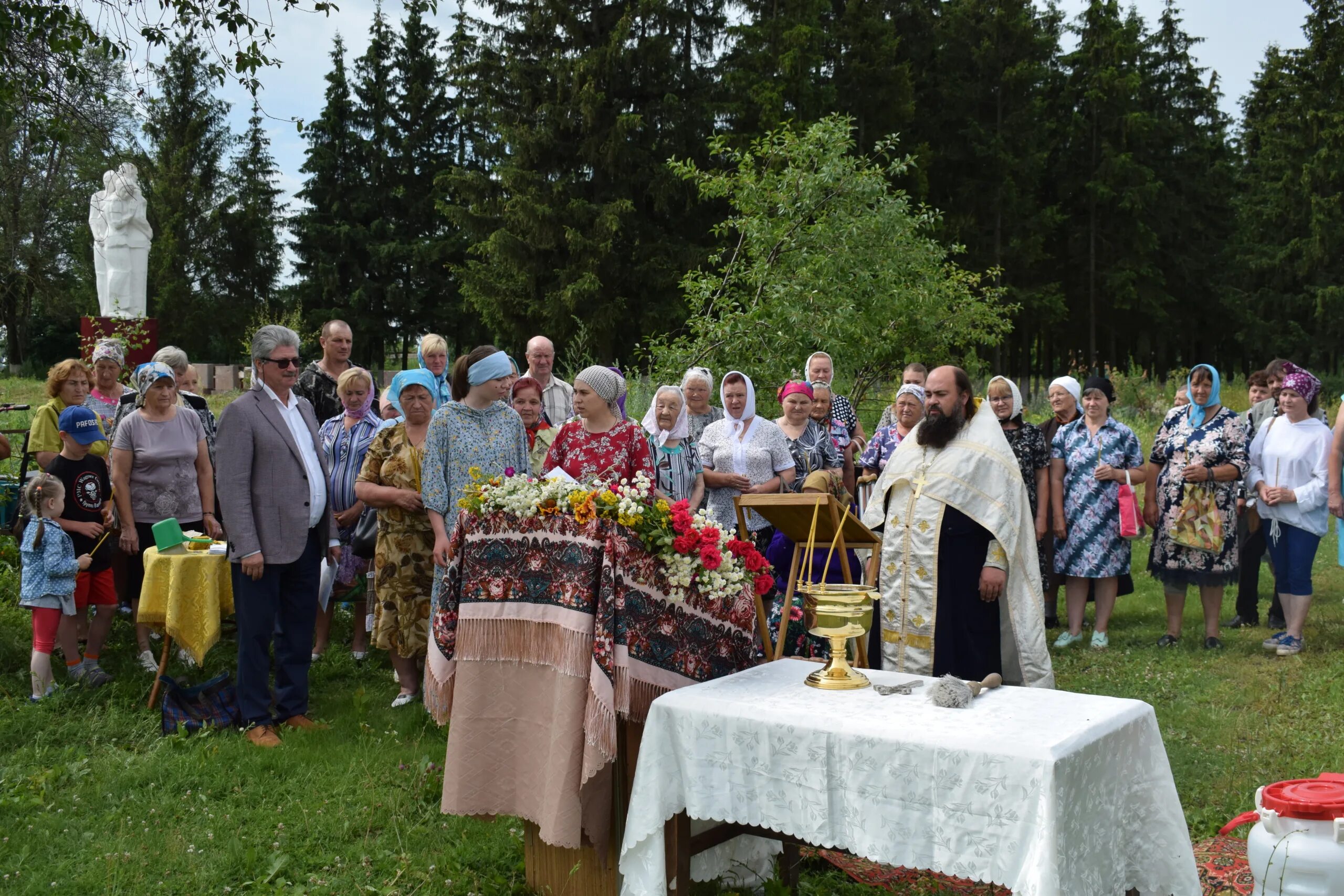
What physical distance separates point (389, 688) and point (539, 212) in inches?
896

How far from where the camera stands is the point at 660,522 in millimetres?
3730

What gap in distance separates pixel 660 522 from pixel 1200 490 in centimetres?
577

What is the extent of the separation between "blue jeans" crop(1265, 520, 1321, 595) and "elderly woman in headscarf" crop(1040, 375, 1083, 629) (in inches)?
58.2

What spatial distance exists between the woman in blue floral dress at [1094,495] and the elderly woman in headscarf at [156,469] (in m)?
5.85

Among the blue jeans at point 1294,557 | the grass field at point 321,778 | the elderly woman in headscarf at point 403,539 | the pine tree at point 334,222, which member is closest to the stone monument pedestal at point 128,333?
the grass field at point 321,778

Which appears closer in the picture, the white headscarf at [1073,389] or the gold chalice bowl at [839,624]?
the gold chalice bowl at [839,624]

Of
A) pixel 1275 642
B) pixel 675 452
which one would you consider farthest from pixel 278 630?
pixel 1275 642

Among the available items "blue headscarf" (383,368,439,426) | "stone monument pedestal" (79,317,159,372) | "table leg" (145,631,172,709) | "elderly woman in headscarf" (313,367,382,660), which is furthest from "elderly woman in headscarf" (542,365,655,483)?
"stone monument pedestal" (79,317,159,372)

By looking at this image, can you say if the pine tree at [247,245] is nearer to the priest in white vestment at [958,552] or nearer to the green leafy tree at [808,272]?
the green leafy tree at [808,272]

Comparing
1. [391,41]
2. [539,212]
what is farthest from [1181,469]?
[391,41]

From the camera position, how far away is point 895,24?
3553cm

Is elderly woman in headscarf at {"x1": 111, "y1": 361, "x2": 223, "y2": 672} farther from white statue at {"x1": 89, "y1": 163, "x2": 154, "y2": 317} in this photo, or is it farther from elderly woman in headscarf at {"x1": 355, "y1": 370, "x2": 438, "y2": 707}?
white statue at {"x1": 89, "y1": 163, "x2": 154, "y2": 317}

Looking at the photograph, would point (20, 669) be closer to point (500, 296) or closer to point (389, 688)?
point (389, 688)

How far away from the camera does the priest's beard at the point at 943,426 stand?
5.23 m
